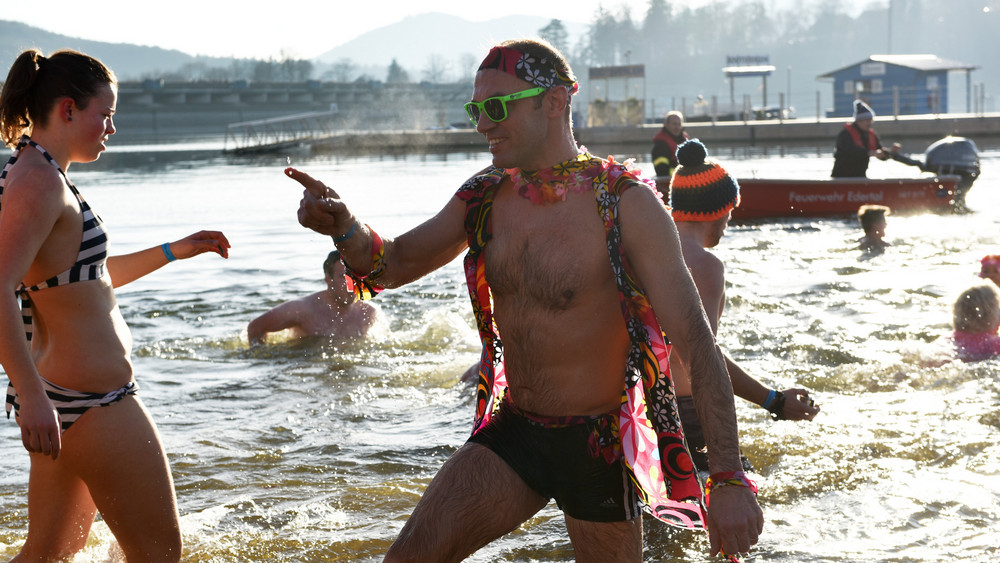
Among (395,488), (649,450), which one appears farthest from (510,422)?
(395,488)

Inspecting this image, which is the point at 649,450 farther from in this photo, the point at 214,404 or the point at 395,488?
the point at 214,404

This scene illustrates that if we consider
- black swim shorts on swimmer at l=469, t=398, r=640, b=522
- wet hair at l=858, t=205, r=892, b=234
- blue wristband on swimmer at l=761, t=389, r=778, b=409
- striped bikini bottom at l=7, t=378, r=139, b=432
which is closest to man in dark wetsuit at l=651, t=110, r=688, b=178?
wet hair at l=858, t=205, r=892, b=234

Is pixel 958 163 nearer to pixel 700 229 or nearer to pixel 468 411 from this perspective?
pixel 468 411

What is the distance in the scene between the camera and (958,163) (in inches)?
797

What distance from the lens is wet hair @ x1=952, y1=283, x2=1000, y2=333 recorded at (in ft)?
26.5

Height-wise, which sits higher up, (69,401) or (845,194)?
(69,401)

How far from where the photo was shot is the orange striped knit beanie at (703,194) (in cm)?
510

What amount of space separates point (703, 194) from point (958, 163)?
17.3m

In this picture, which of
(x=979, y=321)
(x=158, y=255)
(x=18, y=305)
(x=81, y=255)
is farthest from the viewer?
(x=979, y=321)

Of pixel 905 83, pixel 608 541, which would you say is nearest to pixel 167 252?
pixel 608 541

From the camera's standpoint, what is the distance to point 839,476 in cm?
605

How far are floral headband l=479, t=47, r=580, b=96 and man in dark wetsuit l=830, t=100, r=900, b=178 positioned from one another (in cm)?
1559

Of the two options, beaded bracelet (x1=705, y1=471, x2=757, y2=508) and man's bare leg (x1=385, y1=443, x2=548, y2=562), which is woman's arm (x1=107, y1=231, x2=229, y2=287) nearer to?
man's bare leg (x1=385, y1=443, x2=548, y2=562)

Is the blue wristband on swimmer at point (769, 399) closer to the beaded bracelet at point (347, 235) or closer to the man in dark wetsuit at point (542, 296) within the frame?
the man in dark wetsuit at point (542, 296)
